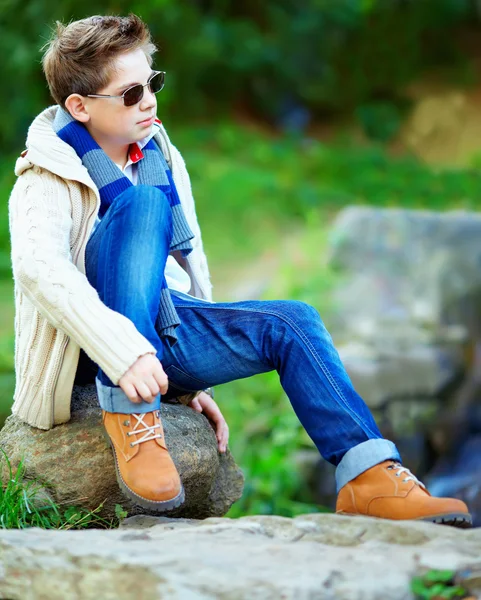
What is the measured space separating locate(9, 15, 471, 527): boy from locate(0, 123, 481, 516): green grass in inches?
Result: 98.4

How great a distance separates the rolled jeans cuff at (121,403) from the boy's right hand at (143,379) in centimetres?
7

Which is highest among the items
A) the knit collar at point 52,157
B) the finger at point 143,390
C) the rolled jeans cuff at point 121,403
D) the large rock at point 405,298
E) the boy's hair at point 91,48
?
the boy's hair at point 91,48

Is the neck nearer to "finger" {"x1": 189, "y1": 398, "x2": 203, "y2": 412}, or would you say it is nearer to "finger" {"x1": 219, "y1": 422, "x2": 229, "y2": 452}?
"finger" {"x1": 189, "y1": 398, "x2": 203, "y2": 412}

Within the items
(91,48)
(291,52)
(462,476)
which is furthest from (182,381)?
(291,52)

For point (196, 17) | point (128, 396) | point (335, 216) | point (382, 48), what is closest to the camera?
point (128, 396)

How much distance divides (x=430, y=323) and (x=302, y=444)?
1.41 m

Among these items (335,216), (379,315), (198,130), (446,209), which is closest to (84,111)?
(379,315)

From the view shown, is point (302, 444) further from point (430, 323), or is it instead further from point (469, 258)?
point (469, 258)

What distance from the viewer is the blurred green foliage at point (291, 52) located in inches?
347

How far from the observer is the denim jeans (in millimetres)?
2053

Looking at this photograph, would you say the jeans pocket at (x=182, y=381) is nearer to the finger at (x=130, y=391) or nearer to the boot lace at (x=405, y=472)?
the finger at (x=130, y=391)

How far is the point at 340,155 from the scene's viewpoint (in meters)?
9.20

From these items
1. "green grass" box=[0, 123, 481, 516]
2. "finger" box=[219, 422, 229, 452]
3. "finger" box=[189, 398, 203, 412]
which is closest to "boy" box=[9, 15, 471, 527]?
"finger" box=[189, 398, 203, 412]

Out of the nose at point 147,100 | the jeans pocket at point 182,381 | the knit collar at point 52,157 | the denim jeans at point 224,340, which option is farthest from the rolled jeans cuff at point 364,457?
the nose at point 147,100
